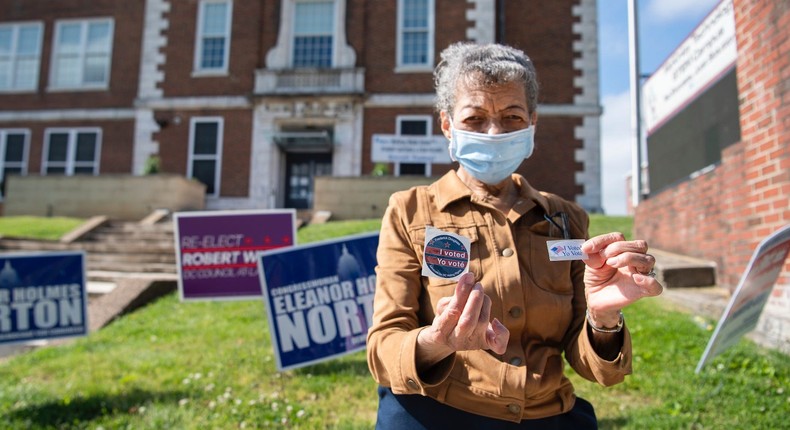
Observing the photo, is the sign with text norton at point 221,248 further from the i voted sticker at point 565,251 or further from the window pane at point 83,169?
the window pane at point 83,169

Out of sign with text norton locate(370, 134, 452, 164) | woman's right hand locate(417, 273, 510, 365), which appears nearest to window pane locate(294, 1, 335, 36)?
sign with text norton locate(370, 134, 452, 164)

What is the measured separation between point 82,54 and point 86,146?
392 cm

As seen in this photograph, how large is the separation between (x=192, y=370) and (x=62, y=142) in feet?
63.3

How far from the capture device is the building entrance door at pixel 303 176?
18281mm

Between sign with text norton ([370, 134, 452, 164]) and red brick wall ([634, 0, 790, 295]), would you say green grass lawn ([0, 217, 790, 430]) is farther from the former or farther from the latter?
sign with text norton ([370, 134, 452, 164])

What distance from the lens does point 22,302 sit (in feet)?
15.4

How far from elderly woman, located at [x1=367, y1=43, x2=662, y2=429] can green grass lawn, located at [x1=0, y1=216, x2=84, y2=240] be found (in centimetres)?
1261

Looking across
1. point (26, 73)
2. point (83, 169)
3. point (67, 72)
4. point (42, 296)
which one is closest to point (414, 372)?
point (42, 296)

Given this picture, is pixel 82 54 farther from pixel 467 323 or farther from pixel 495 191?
pixel 467 323

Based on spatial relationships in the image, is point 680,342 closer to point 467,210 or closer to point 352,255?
point 352,255

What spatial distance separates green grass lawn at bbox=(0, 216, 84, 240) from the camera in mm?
11681

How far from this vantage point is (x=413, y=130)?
17094 millimetres

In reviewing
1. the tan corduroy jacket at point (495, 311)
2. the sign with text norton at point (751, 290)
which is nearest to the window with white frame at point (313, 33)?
the sign with text norton at point (751, 290)

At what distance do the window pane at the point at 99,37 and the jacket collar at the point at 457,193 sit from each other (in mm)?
22204
